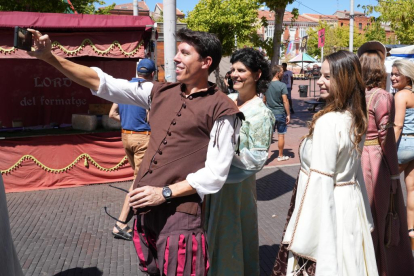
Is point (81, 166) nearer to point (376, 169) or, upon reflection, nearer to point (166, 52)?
point (166, 52)

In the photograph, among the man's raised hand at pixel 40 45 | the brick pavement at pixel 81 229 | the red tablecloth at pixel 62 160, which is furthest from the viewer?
the red tablecloth at pixel 62 160

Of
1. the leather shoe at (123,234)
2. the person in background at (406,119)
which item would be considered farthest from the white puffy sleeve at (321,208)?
the leather shoe at (123,234)

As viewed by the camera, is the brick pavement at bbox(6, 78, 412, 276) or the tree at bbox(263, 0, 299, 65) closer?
the brick pavement at bbox(6, 78, 412, 276)

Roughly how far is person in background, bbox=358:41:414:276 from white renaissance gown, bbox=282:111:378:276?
1.00 meters

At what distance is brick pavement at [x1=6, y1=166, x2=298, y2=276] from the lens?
4281 mm

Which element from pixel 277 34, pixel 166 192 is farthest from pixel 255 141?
pixel 277 34

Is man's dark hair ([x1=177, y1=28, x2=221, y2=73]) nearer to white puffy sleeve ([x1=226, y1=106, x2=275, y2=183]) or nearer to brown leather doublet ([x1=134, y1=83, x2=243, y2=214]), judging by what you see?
brown leather doublet ([x1=134, y1=83, x2=243, y2=214])

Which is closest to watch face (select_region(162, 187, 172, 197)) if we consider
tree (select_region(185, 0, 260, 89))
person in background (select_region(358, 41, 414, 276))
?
person in background (select_region(358, 41, 414, 276))

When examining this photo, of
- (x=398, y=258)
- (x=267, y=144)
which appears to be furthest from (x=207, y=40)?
(x=398, y=258)

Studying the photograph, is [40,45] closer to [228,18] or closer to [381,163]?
[381,163]

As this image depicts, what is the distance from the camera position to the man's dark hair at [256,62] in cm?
347

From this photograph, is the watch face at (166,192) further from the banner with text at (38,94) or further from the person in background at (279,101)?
the banner with text at (38,94)

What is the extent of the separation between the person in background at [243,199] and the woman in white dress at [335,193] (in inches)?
23.8

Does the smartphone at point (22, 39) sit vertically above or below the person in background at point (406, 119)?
above
